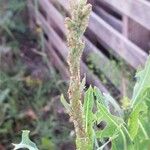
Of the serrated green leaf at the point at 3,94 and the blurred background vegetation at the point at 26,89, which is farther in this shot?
the serrated green leaf at the point at 3,94

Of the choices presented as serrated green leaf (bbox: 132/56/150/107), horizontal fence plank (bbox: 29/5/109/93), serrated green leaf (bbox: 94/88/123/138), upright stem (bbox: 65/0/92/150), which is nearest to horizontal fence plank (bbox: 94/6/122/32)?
horizontal fence plank (bbox: 29/5/109/93)

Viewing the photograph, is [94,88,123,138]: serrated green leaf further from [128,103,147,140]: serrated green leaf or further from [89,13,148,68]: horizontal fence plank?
[89,13,148,68]: horizontal fence plank

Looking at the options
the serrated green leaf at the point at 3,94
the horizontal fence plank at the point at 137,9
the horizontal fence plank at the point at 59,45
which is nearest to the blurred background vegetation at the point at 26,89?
the serrated green leaf at the point at 3,94

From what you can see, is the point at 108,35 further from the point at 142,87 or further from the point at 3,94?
the point at 142,87

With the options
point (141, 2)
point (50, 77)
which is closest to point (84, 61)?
point (50, 77)

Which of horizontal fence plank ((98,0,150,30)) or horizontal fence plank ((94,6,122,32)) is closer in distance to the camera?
horizontal fence plank ((98,0,150,30))

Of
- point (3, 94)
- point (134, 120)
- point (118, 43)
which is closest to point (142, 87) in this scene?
point (134, 120)

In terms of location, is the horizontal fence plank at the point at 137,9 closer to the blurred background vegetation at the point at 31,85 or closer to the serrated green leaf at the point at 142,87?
the blurred background vegetation at the point at 31,85
